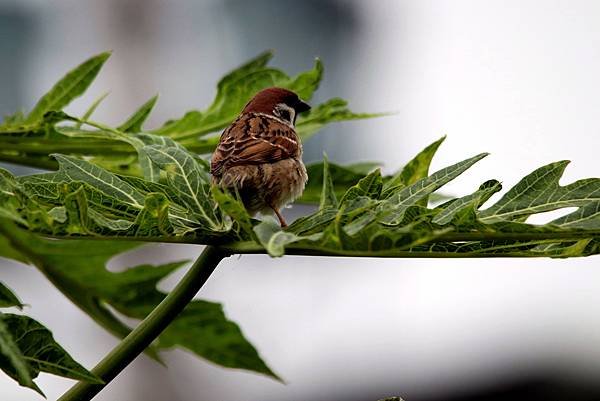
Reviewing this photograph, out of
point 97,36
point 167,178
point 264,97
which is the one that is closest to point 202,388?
point 97,36

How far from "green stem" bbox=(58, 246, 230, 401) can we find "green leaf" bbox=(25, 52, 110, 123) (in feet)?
2.26

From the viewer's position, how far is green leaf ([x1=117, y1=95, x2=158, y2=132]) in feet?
5.44

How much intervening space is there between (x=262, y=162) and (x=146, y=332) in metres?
0.73

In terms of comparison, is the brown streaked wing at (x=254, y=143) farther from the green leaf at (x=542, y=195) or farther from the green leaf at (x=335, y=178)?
the green leaf at (x=542, y=195)

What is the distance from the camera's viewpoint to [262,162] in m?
1.75

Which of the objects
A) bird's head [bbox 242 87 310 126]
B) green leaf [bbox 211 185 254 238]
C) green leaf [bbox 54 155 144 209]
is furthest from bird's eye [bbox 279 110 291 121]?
green leaf [bbox 211 185 254 238]

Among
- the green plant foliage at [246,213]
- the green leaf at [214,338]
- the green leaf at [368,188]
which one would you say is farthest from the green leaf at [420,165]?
the green leaf at [214,338]

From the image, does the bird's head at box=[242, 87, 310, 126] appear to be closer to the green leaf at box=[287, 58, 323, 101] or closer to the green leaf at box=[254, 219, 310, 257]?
the green leaf at box=[287, 58, 323, 101]

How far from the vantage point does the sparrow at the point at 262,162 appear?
5.41 ft

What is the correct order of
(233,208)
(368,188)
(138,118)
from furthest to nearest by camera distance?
(138,118) → (368,188) → (233,208)

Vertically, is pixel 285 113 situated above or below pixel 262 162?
above

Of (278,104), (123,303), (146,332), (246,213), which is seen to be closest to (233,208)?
(246,213)

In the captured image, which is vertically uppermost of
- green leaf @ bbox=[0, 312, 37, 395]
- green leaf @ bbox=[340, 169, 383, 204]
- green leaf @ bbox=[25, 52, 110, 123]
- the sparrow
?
green leaf @ bbox=[25, 52, 110, 123]

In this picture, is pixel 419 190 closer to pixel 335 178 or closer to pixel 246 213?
pixel 246 213
